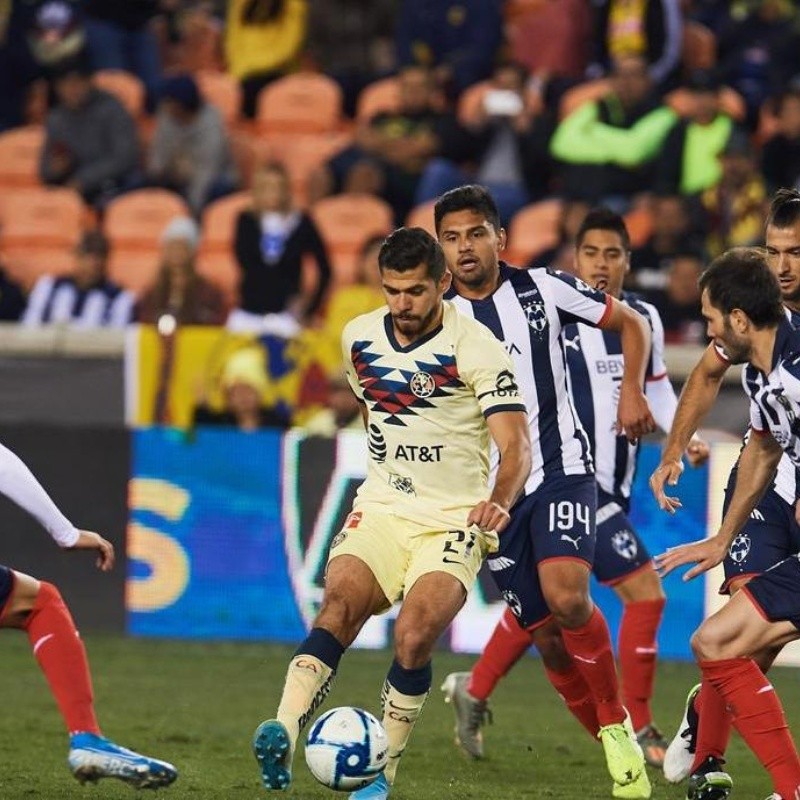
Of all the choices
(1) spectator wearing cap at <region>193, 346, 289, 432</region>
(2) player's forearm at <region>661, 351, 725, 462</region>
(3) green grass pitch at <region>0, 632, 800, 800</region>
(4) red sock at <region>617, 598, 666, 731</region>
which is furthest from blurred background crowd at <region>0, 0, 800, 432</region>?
(2) player's forearm at <region>661, 351, 725, 462</region>

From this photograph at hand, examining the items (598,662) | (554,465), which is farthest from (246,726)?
(554,465)

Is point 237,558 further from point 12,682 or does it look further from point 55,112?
point 55,112

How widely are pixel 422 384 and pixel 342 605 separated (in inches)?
33.3

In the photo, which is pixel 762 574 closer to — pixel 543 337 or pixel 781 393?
pixel 781 393

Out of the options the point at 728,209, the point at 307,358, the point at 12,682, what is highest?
the point at 728,209

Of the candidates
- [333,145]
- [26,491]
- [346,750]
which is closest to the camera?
[346,750]

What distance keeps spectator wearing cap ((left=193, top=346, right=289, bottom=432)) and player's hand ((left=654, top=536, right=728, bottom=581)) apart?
6.01 metres

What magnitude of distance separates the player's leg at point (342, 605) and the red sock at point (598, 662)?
1.07m

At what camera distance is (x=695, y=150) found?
14914 mm

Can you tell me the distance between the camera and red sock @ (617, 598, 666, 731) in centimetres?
883

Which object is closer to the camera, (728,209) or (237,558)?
(237,558)

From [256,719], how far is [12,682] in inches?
67.7

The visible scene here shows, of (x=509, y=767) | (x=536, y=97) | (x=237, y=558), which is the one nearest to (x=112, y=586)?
(x=237, y=558)

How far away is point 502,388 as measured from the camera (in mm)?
6938
